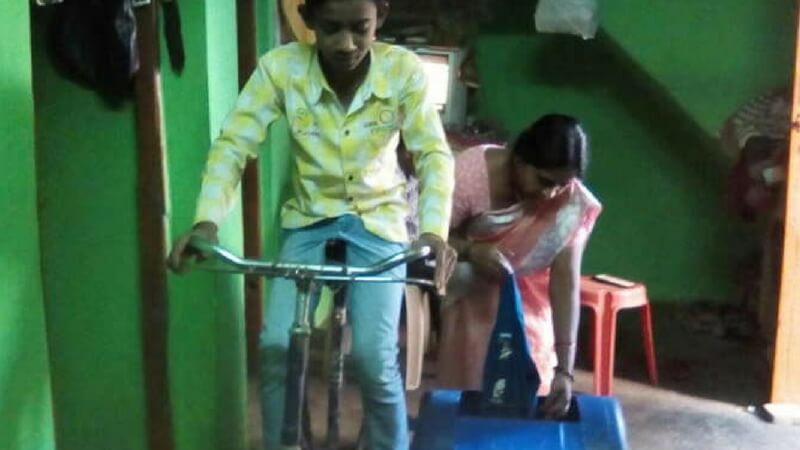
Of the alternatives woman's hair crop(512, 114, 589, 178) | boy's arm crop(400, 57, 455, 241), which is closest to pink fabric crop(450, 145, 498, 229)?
woman's hair crop(512, 114, 589, 178)

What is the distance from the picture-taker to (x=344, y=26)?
2.12 metres

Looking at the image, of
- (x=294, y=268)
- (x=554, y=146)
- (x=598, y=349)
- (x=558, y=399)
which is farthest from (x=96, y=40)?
(x=598, y=349)

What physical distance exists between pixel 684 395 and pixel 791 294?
0.53 m

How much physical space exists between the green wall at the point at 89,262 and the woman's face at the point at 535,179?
844mm

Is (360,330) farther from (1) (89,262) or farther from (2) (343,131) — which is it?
(1) (89,262)

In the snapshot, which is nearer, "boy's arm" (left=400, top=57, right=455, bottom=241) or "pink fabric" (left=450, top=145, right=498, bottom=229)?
"boy's arm" (left=400, top=57, right=455, bottom=241)

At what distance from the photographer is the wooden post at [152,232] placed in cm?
262

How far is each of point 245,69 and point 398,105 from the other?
169 centimetres

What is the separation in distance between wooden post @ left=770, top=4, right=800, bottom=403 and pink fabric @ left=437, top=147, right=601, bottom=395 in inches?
44.9

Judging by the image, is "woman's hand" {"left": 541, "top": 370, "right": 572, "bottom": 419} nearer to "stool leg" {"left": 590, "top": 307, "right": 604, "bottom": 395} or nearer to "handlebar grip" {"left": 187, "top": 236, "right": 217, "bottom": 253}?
"handlebar grip" {"left": 187, "top": 236, "right": 217, "bottom": 253}

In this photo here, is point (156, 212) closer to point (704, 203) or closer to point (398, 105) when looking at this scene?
point (398, 105)

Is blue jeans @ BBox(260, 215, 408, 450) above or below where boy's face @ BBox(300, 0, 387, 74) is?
below

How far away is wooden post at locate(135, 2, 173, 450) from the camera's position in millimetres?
2621

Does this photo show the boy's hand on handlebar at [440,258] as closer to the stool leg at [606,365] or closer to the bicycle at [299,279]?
the bicycle at [299,279]
